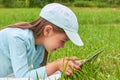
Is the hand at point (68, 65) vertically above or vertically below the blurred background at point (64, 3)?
above

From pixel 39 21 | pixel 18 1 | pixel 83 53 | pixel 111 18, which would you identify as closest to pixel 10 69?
pixel 39 21

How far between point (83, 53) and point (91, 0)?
52.9 feet

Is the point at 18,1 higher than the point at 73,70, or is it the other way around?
the point at 73,70

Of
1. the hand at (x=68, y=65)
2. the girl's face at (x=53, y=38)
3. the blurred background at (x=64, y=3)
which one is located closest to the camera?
the hand at (x=68, y=65)

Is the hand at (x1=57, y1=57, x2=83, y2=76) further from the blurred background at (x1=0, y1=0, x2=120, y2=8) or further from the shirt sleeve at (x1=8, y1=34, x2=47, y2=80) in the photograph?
the blurred background at (x1=0, y1=0, x2=120, y2=8)

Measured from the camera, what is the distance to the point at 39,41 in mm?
3678

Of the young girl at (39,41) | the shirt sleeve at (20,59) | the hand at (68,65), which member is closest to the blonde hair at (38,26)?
the young girl at (39,41)

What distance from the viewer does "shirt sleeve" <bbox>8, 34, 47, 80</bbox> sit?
3.48m

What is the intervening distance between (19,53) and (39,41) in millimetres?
237

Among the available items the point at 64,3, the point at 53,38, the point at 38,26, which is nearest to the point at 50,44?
the point at 53,38

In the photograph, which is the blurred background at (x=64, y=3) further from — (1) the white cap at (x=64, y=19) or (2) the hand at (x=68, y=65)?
(2) the hand at (x=68, y=65)

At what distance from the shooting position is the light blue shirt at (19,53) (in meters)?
3.49

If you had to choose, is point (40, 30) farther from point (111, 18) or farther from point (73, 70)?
point (111, 18)

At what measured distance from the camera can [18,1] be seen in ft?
66.2
